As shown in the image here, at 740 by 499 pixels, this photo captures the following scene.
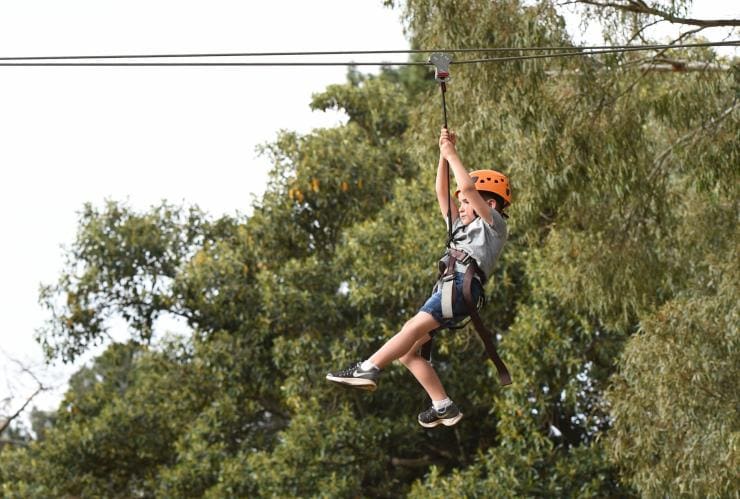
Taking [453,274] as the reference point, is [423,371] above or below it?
below

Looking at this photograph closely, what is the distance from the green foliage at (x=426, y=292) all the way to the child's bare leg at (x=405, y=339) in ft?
16.0

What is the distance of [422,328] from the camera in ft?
15.1

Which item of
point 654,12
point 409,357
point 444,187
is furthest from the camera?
point 654,12

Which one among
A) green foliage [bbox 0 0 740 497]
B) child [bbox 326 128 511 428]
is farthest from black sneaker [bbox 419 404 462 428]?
green foliage [bbox 0 0 740 497]

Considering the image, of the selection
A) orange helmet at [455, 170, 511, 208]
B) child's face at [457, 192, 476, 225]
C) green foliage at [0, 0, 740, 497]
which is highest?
orange helmet at [455, 170, 511, 208]

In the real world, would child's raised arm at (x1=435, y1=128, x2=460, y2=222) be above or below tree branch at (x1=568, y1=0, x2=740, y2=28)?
below

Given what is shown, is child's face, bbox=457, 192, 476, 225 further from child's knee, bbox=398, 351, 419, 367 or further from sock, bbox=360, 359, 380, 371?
sock, bbox=360, 359, 380, 371

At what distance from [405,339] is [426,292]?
304 inches

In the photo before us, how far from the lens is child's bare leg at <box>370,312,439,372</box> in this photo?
457cm

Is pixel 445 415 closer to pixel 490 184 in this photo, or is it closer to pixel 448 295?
pixel 448 295

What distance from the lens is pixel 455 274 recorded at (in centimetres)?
466

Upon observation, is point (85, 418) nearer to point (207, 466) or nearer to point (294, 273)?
point (207, 466)

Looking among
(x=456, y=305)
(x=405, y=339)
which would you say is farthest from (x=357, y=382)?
(x=456, y=305)

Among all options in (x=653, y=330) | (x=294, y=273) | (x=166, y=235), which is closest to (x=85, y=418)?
(x=166, y=235)
